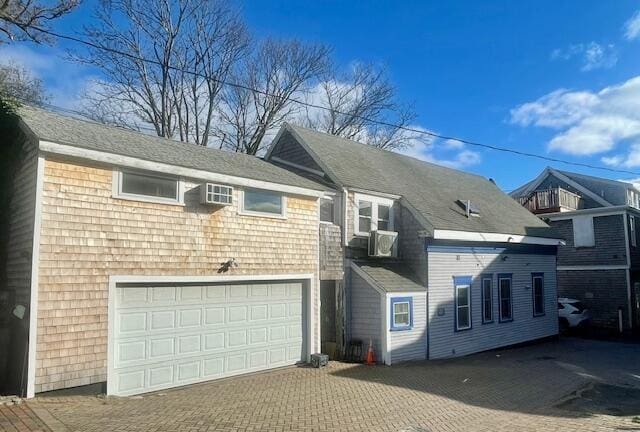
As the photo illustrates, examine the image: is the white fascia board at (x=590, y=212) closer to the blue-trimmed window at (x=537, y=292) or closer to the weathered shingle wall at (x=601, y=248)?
the weathered shingle wall at (x=601, y=248)

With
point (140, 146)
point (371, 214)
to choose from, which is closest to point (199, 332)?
point (140, 146)

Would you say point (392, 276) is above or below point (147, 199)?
below

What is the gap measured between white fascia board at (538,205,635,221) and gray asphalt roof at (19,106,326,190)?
16712mm

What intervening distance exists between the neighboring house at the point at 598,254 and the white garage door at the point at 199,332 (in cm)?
1771

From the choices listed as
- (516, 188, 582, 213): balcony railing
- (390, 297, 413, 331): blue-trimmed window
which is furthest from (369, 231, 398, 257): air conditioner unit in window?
(516, 188, 582, 213): balcony railing

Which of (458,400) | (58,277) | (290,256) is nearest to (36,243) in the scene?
(58,277)

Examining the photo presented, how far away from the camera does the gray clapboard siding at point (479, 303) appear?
15.3 meters

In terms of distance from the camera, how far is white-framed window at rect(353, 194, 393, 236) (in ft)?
50.5

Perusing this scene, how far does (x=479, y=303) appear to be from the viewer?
16922mm

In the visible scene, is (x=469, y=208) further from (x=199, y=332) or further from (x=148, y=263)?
(x=148, y=263)

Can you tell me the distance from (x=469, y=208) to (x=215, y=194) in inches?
421

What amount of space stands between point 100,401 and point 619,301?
23141 mm

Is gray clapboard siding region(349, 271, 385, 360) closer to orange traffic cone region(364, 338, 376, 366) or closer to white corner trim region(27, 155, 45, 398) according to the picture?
orange traffic cone region(364, 338, 376, 366)

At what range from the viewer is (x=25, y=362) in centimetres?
827
